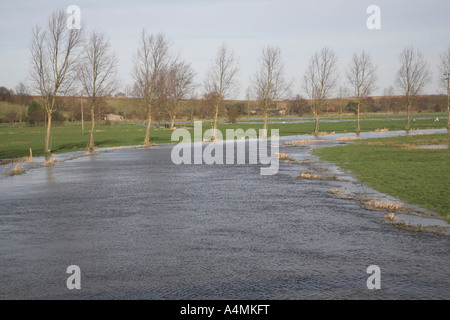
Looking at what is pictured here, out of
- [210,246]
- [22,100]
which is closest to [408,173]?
[210,246]

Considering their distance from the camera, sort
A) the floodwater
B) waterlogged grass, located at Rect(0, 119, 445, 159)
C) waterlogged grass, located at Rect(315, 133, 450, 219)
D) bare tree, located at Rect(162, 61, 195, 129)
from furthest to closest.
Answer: bare tree, located at Rect(162, 61, 195, 129) → waterlogged grass, located at Rect(0, 119, 445, 159) → waterlogged grass, located at Rect(315, 133, 450, 219) → the floodwater

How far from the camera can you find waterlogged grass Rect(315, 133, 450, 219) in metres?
15.4

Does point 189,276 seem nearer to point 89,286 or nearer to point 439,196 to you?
point 89,286

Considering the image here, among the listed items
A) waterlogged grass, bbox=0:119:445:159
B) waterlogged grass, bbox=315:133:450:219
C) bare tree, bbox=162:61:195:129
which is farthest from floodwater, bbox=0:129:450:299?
bare tree, bbox=162:61:195:129

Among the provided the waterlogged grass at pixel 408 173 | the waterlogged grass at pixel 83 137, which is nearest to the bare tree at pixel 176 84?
the waterlogged grass at pixel 83 137

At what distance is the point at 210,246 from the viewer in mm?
9898

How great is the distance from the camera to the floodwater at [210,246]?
7340 mm

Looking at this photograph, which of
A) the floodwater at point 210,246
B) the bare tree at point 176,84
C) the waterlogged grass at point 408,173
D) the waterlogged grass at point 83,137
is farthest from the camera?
the bare tree at point 176,84

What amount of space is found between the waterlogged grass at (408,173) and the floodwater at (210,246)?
78.5 inches

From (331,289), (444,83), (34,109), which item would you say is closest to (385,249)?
(331,289)

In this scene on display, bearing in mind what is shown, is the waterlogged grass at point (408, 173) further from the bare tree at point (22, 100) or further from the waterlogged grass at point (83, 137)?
the bare tree at point (22, 100)

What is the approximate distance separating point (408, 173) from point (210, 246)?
1495 cm

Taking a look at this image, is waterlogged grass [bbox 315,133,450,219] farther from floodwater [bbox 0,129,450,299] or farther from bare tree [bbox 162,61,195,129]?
bare tree [bbox 162,61,195,129]

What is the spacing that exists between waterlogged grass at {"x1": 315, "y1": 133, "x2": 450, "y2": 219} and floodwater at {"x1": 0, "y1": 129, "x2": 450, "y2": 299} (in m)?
1.99
